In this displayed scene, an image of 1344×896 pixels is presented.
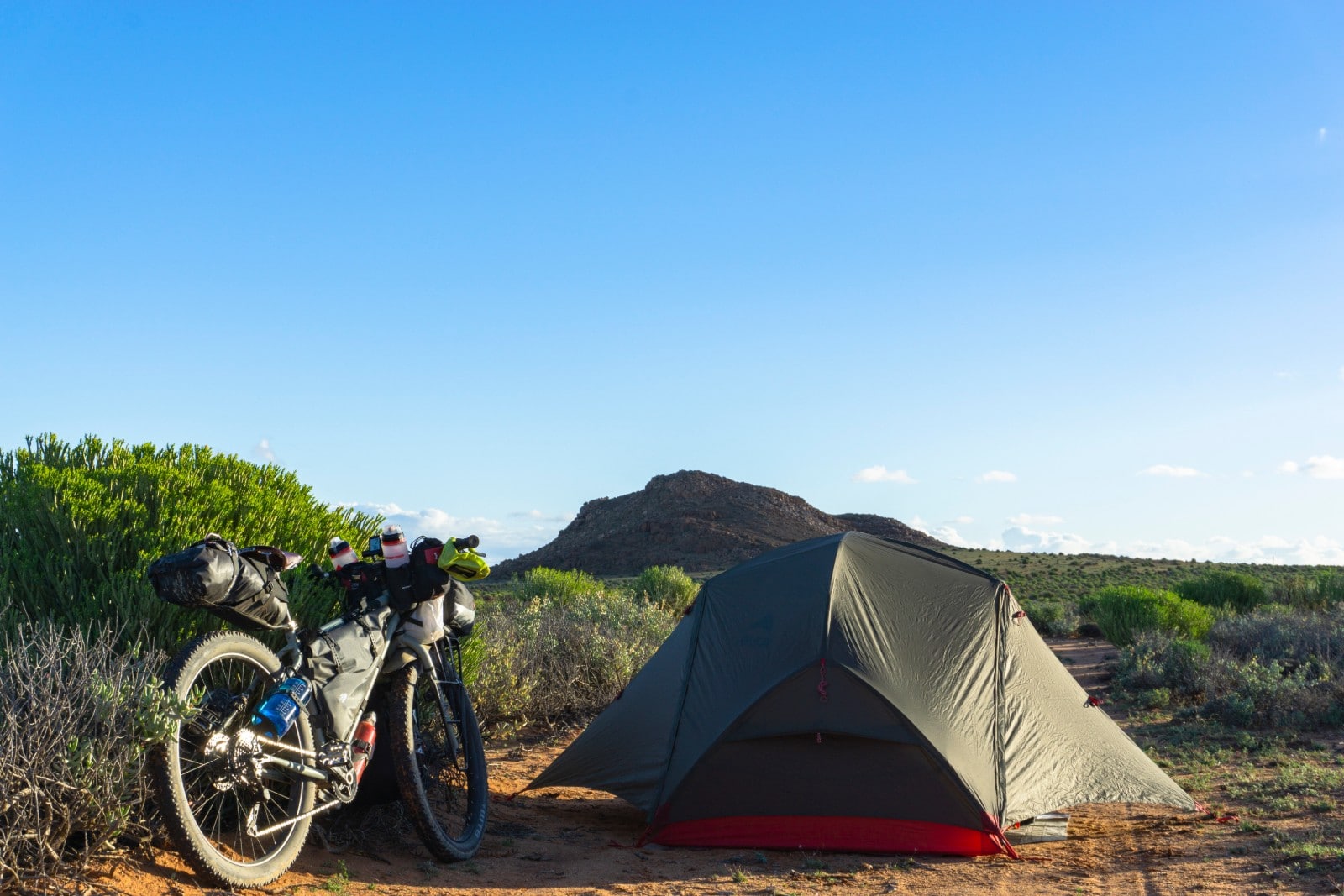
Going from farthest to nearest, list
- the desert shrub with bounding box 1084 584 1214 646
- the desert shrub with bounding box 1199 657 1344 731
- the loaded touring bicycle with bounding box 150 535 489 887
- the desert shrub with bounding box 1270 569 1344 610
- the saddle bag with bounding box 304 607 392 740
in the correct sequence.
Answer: the desert shrub with bounding box 1270 569 1344 610 < the desert shrub with bounding box 1084 584 1214 646 < the desert shrub with bounding box 1199 657 1344 731 < the saddle bag with bounding box 304 607 392 740 < the loaded touring bicycle with bounding box 150 535 489 887

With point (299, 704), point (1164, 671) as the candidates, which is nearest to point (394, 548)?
point (299, 704)

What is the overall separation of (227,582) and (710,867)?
3393 mm

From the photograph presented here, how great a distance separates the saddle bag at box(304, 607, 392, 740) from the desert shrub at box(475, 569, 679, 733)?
11.7ft

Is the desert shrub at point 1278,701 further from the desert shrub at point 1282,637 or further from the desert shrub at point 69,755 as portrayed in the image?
the desert shrub at point 69,755

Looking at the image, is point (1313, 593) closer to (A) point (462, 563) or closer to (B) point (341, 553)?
(A) point (462, 563)

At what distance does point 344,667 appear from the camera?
5.55m

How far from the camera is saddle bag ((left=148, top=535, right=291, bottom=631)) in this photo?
4844 mm

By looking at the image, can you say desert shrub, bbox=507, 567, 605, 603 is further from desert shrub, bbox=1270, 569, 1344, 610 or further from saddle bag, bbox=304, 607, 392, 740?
desert shrub, bbox=1270, 569, 1344, 610

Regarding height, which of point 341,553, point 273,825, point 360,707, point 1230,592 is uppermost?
point 341,553

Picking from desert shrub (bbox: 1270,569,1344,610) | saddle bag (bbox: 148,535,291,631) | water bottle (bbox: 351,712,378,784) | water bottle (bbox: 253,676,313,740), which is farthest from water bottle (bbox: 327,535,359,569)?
desert shrub (bbox: 1270,569,1344,610)

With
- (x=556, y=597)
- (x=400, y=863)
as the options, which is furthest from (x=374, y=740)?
(x=556, y=597)

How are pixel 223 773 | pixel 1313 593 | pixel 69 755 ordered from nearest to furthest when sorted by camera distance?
1. pixel 69 755
2. pixel 223 773
3. pixel 1313 593

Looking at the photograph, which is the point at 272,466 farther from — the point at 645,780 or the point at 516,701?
the point at 516,701

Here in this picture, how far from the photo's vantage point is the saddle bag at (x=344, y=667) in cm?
539
